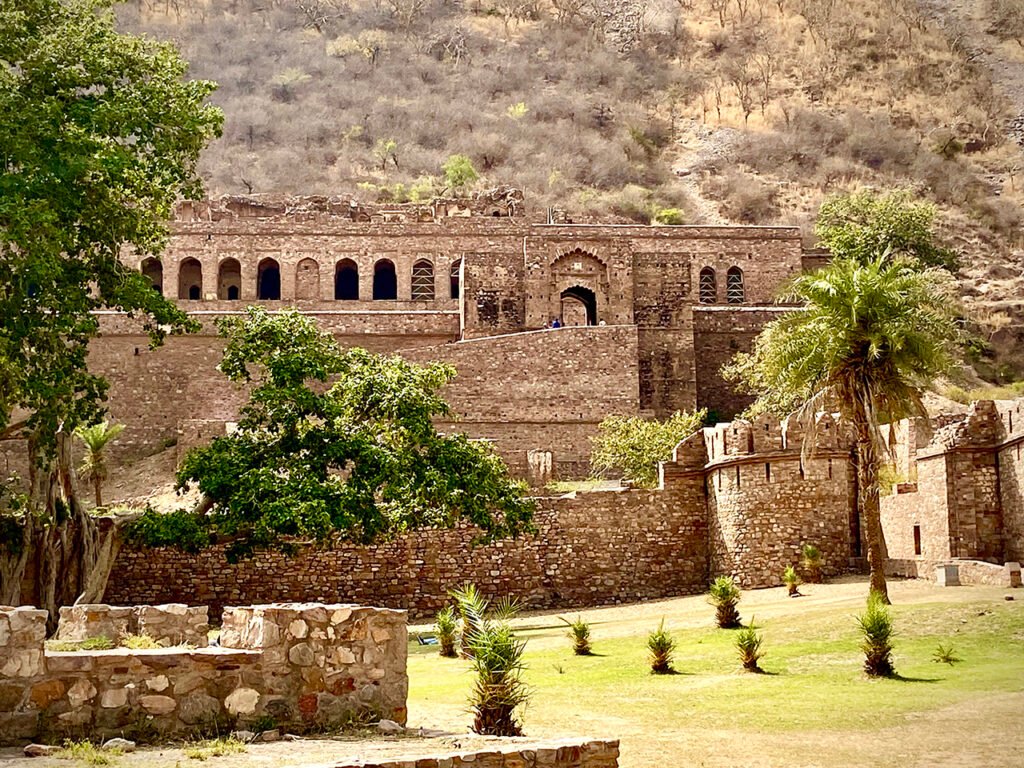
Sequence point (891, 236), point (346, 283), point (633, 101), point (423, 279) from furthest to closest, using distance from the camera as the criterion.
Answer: point (633, 101) < point (346, 283) < point (423, 279) < point (891, 236)

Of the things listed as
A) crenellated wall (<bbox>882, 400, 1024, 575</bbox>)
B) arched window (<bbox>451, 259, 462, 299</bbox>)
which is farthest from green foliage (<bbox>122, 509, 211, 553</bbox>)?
arched window (<bbox>451, 259, 462, 299</bbox>)

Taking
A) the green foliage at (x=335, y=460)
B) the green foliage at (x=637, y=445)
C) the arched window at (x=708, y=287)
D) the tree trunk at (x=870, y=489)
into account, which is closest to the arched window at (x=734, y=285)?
the arched window at (x=708, y=287)

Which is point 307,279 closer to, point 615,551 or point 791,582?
point 615,551

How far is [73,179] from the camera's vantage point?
21547 mm

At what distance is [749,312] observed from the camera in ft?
143

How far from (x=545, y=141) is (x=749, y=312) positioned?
42842mm

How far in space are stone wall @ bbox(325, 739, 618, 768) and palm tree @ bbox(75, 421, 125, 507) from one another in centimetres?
2585

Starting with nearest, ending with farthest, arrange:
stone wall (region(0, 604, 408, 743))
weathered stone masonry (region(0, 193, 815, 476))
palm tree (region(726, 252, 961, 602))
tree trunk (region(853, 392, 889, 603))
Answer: stone wall (region(0, 604, 408, 743)) → tree trunk (region(853, 392, 889, 603)) → palm tree (region(726, 252, 961, 602)) → weathered stone masonry (region(0, 193, 815, 476))

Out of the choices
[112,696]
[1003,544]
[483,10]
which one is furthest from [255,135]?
[112,696]

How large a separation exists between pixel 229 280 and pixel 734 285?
1944 cm

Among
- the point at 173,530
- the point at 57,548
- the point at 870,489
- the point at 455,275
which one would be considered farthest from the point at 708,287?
the point at 57,548

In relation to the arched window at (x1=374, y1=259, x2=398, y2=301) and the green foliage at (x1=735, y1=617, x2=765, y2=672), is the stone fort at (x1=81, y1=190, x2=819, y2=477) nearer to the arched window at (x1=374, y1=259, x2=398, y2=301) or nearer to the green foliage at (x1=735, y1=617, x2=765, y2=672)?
the arched window at (x1=374, y1=259, x2=398, y2=301)

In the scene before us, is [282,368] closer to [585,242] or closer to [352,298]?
[585,242]

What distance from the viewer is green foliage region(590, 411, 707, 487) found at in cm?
3206
